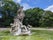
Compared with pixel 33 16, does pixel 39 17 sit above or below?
below

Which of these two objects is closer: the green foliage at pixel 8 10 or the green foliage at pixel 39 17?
the green foliage at pixel 39 17

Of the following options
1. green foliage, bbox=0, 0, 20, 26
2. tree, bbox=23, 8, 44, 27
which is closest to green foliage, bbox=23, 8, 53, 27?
tree, bbox=23, 8, 44, 27

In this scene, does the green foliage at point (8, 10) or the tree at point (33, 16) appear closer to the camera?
the tree at point (33, 16)

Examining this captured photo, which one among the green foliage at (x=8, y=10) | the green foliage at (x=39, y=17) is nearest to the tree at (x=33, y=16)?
the green foliage at (x=39, y=17)

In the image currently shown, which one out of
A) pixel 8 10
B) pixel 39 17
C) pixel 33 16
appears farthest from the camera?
pixel 8 10

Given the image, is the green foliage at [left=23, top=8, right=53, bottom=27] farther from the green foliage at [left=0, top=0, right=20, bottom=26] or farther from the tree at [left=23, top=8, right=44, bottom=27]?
the green foliage at [left=0, top=0, right=20, bottom=26]

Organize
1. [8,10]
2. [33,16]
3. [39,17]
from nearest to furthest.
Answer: [33,16] → [39,17] → [8,10]

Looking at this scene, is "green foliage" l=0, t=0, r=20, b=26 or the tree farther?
"green foliage" l=0, t=0, r=20, b=26

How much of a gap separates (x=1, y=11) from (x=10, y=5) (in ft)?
3.78

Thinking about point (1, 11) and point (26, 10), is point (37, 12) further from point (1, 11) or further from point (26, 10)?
point (1, 11)

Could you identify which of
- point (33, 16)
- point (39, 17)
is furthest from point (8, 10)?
point (39, 17)

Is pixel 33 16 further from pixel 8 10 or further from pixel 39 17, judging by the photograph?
pixel 8 10

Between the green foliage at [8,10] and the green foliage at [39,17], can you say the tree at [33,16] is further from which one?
the green foliage at [8,10]

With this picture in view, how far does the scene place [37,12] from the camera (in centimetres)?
1880
